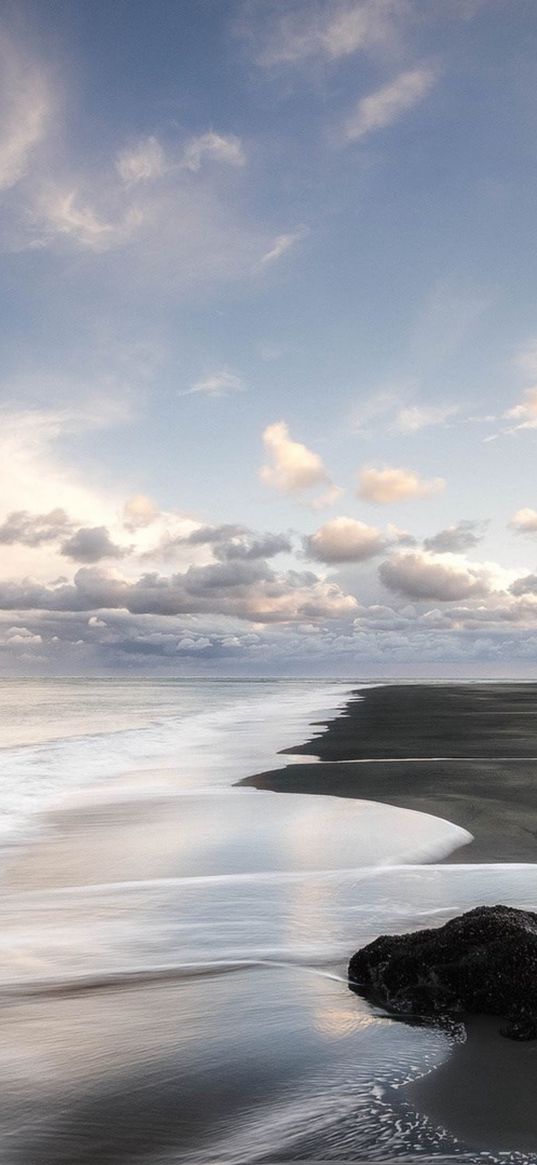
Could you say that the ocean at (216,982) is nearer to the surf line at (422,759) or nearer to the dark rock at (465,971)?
the dark rock at (465,971)

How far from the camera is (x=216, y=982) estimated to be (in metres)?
5.36

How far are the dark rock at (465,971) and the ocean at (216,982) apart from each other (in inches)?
9.3

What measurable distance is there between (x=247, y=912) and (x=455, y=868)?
2.66m

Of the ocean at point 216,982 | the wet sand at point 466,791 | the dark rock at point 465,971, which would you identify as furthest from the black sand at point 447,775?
the dark rock at point 465,971

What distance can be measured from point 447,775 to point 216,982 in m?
12.3

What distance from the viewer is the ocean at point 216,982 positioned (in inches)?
138

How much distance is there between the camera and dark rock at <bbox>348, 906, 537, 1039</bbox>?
4578 millimetres

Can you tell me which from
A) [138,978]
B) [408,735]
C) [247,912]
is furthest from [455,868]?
[408,735]

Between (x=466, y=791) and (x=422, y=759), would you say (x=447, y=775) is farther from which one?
(x=422, y=759)

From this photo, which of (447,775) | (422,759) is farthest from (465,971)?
(422,759)

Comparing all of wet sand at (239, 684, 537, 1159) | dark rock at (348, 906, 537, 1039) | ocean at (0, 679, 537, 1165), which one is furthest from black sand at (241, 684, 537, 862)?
dark rock at (348, 906, 537, 1039)

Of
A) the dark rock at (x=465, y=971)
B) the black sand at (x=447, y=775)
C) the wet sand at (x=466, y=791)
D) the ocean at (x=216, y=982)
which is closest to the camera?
the ocean at (x=216, y=982)

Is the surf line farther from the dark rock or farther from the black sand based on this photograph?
the dark rock

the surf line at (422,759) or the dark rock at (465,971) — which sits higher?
the dark rock at (465,971)
